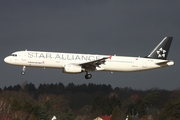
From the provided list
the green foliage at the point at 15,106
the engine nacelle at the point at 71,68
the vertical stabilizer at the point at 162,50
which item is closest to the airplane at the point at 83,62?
the engine nacelle at the point at 71,68

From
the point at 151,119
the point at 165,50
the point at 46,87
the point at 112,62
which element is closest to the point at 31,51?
the point at 112,62

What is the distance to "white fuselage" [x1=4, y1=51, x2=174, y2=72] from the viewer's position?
83.6m

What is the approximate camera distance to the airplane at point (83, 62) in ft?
274

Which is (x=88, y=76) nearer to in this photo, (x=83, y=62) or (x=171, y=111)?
(x=83, y=62)

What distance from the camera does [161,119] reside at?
117562mm

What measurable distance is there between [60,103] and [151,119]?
28.8 m

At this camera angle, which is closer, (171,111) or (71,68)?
(71,68)

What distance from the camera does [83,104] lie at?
158 m

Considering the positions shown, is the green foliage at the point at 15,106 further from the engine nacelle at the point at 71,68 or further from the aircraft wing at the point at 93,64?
the engine nacelle at the point at 71,68

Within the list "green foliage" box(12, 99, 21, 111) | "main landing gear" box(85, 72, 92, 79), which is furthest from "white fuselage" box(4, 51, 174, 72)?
"green foliage" box(12, 99, 21, 111)

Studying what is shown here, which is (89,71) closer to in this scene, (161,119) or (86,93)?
(161,119)

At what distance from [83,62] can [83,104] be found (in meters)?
72.9

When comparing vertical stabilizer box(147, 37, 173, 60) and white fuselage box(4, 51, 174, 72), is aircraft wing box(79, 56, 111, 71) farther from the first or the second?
vertical stabilizer box(147, 37, 173, 60)

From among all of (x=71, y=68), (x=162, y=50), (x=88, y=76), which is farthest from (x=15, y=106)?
(x=162, y=50)
